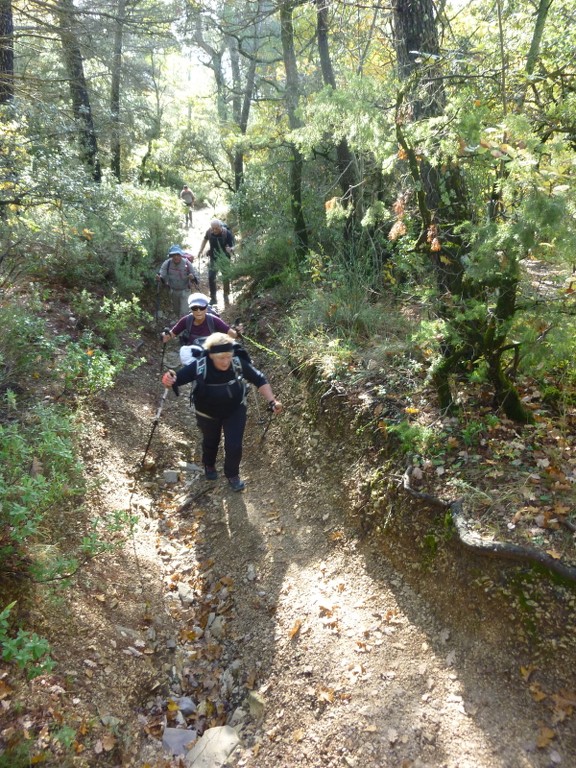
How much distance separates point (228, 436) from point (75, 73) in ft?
32.5

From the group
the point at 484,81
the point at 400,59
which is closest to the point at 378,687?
the point at 484,81

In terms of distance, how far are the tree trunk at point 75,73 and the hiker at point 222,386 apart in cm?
540

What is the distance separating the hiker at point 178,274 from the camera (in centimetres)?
960

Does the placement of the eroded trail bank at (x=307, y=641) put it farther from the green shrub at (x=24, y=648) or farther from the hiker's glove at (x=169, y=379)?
the hiker's glove at (x=169, y=379)

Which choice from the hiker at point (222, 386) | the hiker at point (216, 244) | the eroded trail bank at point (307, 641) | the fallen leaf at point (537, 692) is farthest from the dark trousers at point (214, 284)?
the fallen leaf at point (537, 692)

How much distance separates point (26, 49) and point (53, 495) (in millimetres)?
10267

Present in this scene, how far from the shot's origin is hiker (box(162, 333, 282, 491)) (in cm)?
542

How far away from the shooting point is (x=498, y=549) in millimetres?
3748

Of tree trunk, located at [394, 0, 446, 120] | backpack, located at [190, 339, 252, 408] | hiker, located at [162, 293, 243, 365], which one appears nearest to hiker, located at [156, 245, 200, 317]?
hiker, located at [162, 293, 243, 365]

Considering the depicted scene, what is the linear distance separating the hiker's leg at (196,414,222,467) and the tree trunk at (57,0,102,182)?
18.8 ft

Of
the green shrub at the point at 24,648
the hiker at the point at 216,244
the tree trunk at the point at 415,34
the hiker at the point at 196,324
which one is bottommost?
the green shrub at the point at 24,648

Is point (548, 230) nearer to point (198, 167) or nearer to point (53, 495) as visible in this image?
point (53, 495)

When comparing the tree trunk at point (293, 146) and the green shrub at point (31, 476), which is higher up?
the tree trunk at point (293, 146)

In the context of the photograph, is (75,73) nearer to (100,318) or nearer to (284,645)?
(100,318)
